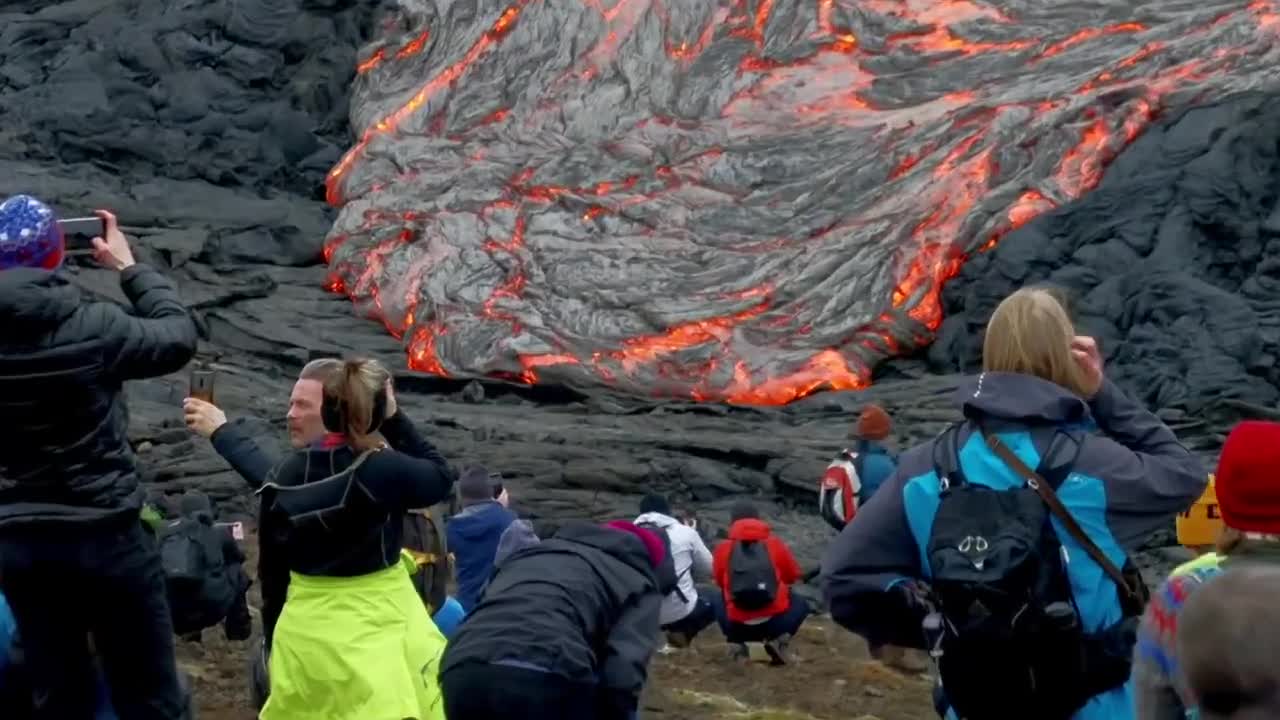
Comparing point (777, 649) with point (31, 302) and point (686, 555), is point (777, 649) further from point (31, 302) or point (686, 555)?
point (31, 302)

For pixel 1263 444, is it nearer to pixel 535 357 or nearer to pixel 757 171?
pixel 535 357

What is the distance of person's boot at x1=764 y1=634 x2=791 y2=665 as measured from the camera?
11.3m

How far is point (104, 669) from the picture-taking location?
18.1 ft

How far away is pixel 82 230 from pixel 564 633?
86.4 inches

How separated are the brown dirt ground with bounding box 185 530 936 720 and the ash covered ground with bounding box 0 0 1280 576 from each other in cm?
458

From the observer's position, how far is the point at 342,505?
5.56 meters

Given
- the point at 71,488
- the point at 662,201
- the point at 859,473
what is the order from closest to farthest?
1. the point at 71,488
2. the point at 859,473
3. the point at 662,201

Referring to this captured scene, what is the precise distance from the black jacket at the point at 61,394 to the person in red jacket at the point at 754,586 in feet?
19.1

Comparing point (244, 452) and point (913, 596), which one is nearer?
point (913, 596)

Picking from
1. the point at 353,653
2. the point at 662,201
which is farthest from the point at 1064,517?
the point at 662,201

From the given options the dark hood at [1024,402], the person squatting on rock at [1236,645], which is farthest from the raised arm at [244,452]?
the person squatting on rock at [1236,645]

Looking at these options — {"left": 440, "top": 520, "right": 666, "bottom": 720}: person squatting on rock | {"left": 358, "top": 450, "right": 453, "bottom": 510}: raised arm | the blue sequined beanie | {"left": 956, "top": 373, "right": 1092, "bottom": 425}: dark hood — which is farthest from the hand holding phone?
{"left": 956, "top": 373, "right": 1092, "bottom": 425}: dark hood

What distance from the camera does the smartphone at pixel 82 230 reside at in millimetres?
6145

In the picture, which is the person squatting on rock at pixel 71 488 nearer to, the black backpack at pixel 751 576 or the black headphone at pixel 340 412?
the black headphone at pixel 340 412
